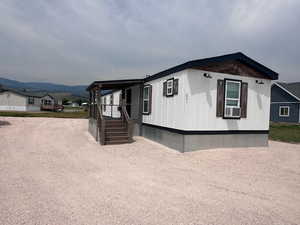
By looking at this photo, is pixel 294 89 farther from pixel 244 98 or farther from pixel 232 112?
pixel 232 112

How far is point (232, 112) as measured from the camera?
748cm

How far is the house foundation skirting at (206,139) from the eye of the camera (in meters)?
6.87

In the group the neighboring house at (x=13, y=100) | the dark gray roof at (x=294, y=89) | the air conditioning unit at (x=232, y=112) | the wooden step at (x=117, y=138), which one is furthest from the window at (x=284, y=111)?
the neighboring house at (x=13, y=100)

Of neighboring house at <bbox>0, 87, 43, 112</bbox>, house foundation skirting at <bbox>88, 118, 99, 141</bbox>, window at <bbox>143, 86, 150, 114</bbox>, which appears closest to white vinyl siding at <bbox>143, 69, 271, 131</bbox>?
window at <bbox>143, 86, 150, 114</bbox>

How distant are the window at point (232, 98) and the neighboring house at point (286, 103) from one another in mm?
17218

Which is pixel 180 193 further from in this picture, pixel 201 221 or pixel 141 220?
pixel 141 220

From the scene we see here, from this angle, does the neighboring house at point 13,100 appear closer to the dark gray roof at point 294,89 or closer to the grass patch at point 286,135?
the grass patch at point 286,135

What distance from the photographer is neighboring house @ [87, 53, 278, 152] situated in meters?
6.87

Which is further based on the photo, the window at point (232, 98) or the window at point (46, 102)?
the window at point (46, 102)

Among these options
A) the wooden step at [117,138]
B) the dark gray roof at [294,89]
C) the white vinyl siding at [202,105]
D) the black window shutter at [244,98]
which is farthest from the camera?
the dark gray roof at [294,89]

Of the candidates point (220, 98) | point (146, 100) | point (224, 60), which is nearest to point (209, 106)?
point (220, 98)

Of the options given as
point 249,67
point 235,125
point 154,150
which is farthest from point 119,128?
point 249,67

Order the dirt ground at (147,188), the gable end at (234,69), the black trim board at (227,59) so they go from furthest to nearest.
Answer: the gable end at (234,69) < the black trim board at (227,59) < the dirt ground at (147,188)

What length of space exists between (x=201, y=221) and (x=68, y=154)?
5.17m
